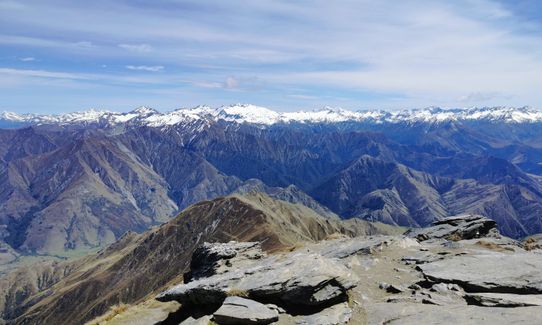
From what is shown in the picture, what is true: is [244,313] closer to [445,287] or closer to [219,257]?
[445,287]

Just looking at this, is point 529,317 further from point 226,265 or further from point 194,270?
point 194,270

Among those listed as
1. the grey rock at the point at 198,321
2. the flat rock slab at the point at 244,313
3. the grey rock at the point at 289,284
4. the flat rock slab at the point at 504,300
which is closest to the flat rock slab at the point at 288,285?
the grey rock at the point at 289,284

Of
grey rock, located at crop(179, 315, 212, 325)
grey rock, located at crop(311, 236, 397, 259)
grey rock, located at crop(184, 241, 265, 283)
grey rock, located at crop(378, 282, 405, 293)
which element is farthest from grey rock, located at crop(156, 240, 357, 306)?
grey rock, located at crop(311, 236, 397, 259)

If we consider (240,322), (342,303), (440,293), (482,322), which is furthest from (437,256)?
(240,322)

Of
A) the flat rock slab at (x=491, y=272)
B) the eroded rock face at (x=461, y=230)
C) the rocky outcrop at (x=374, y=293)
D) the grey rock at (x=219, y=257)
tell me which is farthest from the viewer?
the eroded rock face at (x=461, y=230)

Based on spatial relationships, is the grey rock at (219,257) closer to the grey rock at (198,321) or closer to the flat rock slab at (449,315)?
the grey rock at (198,321)

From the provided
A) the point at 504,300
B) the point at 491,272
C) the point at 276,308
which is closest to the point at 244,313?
the point at 276,308
